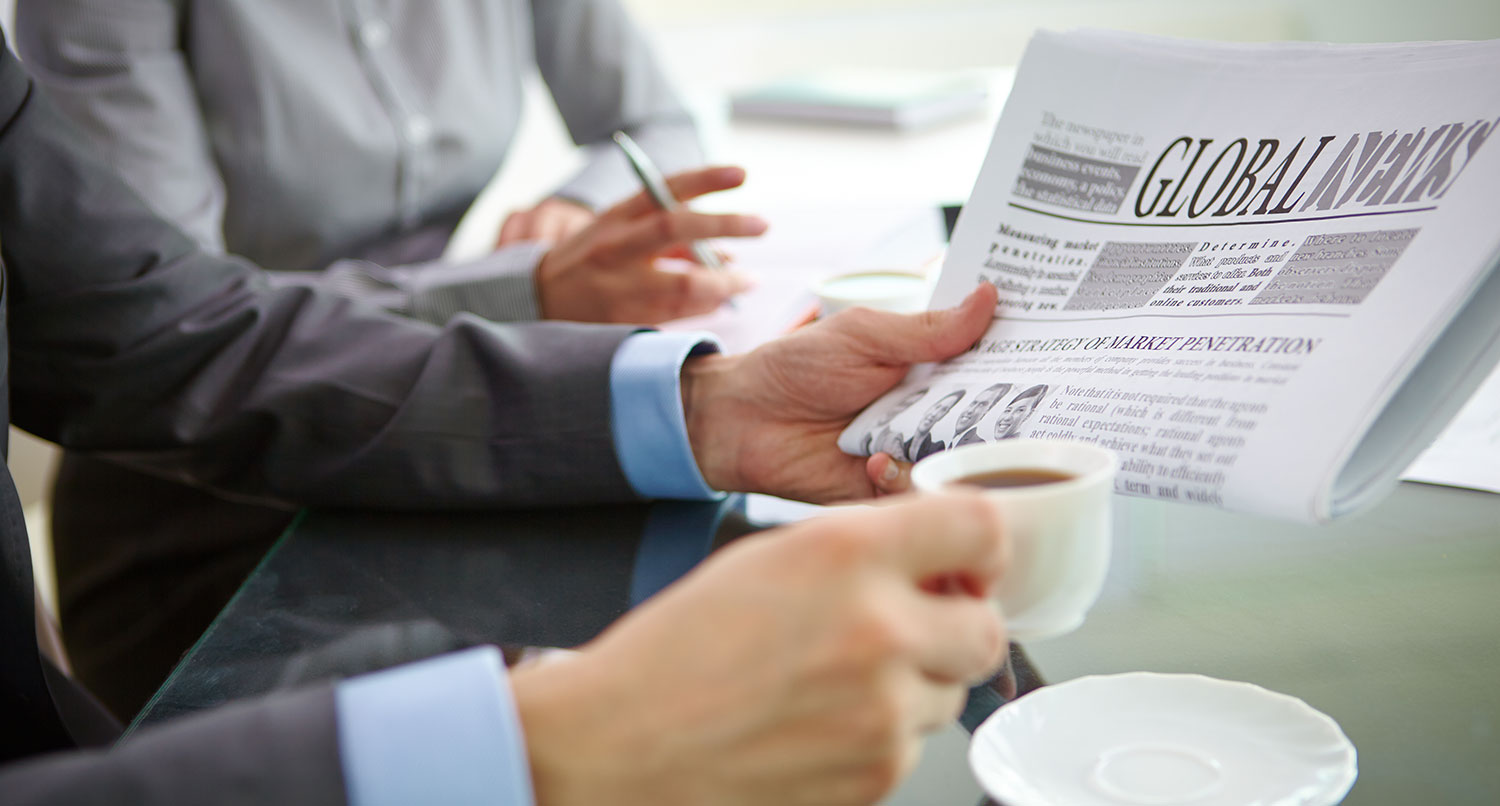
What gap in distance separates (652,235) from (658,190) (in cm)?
5

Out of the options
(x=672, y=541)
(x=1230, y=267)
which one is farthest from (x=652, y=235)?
(x=1230, y=267)

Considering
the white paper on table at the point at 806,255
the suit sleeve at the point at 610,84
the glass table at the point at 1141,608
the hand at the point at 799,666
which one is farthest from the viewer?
the suit sleeve at the point at 610,84

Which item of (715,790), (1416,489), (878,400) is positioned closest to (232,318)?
(878,400)

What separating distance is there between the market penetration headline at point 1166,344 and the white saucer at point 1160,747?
0.54 ft

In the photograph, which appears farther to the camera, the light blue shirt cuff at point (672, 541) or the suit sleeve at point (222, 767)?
the light blue shirt cuff at point (672, 541)

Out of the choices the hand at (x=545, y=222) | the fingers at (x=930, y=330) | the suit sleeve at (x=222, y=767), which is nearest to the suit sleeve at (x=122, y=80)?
Answer: the hand at (x=545, y=222)

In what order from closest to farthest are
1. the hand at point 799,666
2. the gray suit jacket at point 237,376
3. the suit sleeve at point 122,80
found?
1. the hand at point 799,666
2. the gray suit jacket at point 237,376
3. the suit sleeve at point 122,80

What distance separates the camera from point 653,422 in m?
0.72

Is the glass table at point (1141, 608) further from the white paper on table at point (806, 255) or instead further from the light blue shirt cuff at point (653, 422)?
the white paper on table at point (806, 255)

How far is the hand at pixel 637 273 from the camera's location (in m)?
1.09

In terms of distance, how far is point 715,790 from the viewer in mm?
362

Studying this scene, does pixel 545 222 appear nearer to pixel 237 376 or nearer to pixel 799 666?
pixel 237 376

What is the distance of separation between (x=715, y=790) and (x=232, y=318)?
0.60 metres

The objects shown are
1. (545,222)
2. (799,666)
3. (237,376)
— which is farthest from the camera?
(545,222)
